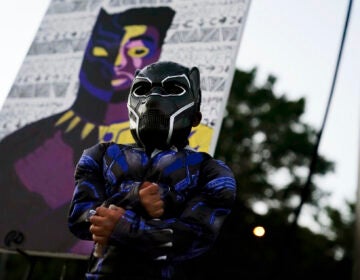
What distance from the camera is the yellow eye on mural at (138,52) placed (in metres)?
2.99

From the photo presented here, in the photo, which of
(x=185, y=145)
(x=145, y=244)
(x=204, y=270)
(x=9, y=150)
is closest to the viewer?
(x=145, y=244)

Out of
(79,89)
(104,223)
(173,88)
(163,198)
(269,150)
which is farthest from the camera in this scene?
(269,150)

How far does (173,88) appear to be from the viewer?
4.35 ft

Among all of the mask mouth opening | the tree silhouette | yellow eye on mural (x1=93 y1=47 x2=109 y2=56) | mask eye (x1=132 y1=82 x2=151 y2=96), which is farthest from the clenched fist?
the tree silhouette

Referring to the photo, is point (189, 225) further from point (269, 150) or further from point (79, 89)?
point (269, 150)

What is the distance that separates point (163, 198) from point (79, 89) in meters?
1.99

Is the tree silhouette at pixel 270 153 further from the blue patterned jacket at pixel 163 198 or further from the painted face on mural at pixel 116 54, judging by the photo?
the blue patterned jacket at pixel 163 198

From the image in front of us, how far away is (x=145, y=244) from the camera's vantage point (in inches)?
42.3

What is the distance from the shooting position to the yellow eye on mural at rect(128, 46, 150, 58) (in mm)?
2986

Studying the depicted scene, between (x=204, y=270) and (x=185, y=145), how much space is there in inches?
173

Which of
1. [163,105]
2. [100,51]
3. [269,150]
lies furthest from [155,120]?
[269,150]

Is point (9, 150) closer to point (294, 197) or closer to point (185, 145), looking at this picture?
point (185, 145)

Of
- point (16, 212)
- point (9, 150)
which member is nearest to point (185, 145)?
point (16, 212)

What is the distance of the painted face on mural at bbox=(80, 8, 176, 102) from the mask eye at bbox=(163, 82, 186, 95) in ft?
5.10
